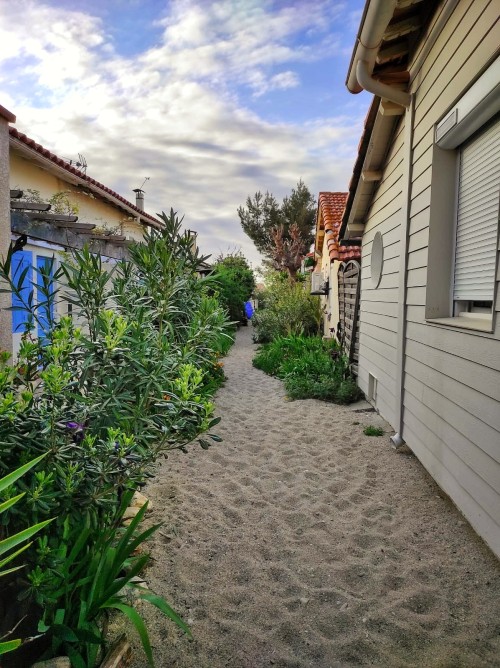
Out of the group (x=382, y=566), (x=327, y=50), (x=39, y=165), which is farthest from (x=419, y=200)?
(x=39, y=165)

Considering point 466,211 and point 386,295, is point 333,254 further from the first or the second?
point 466,211

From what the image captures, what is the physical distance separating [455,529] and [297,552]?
49.4 inches

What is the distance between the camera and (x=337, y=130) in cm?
1259

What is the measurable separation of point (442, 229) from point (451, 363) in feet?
4.00

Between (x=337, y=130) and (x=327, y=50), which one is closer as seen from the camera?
(x=327, y=50)

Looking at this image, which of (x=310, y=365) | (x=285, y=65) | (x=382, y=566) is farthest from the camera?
(x=310, y=365)

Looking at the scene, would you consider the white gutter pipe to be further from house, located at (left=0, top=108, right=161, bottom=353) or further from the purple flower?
the purple flower

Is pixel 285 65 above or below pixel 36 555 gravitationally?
above

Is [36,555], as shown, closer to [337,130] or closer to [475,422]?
[475,422]

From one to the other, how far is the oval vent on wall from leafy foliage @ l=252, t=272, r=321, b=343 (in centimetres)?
716

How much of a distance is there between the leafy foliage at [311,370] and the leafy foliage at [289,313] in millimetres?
2605

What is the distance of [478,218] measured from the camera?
3373mm

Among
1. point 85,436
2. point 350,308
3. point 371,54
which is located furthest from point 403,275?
point 350,308

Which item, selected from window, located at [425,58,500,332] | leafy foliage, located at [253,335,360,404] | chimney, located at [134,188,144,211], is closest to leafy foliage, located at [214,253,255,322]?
chimney, located at [134,188,144,211]
